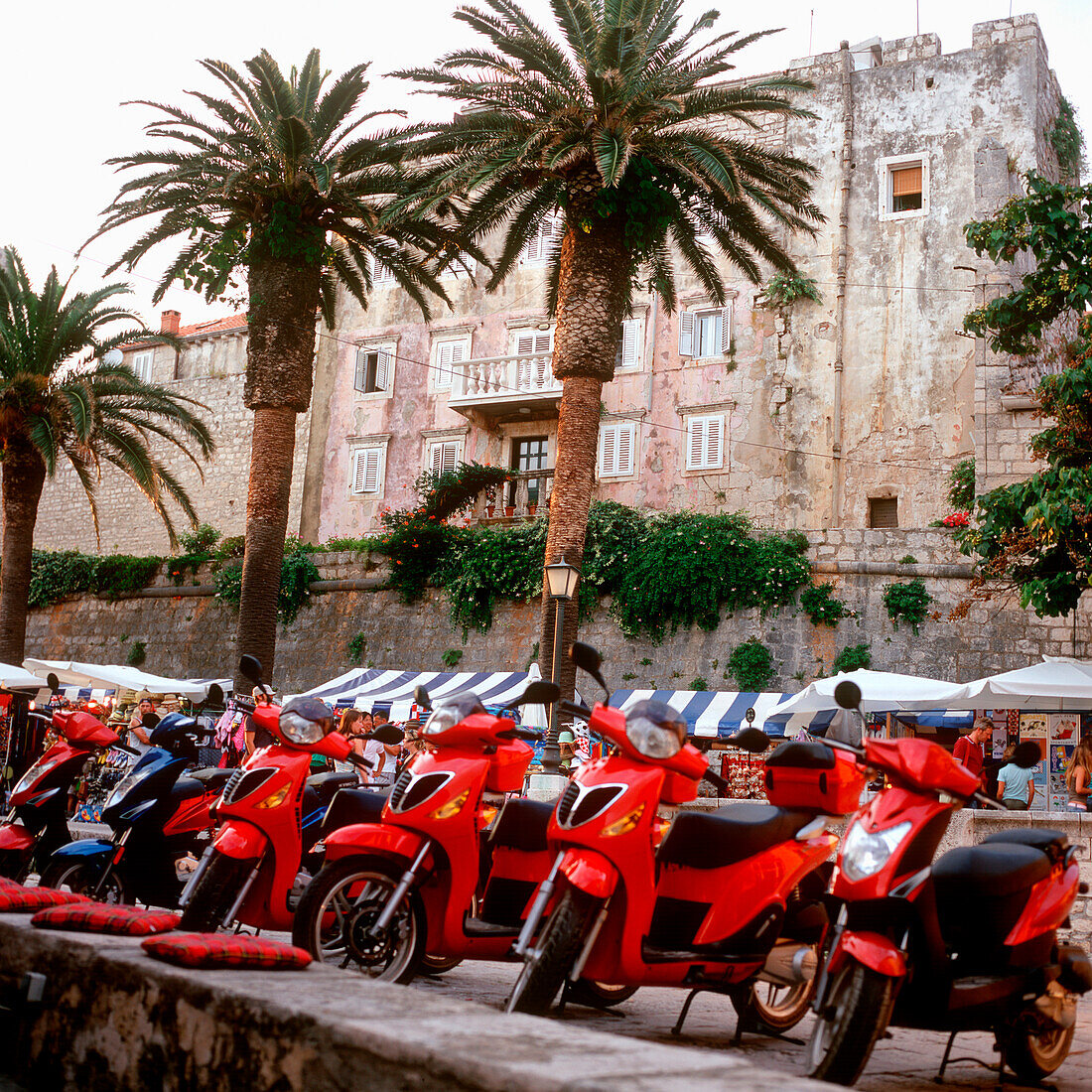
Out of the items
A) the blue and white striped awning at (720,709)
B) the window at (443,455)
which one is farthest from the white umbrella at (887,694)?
the window at (443,455)

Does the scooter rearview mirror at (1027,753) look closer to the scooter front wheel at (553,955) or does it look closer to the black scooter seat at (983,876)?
the black scooter seat at (983,876)

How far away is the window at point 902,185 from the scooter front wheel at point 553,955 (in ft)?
82.3

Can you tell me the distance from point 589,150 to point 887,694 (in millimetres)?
8085

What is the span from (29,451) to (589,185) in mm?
11024

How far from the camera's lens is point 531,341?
99.8ft

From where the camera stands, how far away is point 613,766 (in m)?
4.83

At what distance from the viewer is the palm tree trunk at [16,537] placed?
69.2 feet

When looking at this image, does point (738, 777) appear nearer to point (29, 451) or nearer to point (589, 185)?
point (589, 185)

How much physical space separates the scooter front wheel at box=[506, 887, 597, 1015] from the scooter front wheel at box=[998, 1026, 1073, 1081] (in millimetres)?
1582

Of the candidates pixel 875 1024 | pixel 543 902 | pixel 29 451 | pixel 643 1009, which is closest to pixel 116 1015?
pixel 543 902

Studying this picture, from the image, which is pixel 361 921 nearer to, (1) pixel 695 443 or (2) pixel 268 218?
(2) pixel 268 218

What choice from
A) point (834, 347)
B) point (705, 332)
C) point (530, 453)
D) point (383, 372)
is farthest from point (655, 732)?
point (383, 372)

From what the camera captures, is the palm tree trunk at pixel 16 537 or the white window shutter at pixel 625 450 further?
the white window shutter at pixel 625 450

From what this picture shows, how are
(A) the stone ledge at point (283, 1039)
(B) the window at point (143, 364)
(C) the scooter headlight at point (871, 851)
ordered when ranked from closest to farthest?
(A) the stone ledge at point (283, 1039), (C) the scooter headlight at point (871, 851), (B) the window at point (143, 364)
